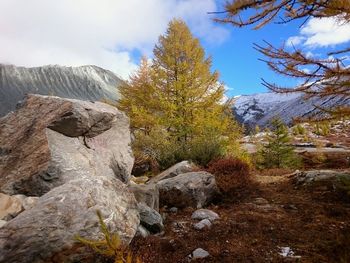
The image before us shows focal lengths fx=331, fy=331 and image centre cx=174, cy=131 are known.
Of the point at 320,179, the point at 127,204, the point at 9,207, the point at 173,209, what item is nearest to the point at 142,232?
the point at 127,204

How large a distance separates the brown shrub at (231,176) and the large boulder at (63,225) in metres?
3.69

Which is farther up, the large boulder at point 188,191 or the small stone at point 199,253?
the large boulder at point 188,191

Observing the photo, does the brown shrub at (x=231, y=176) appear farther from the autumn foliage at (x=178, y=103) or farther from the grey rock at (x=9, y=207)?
the grey rock at (x=9, y=207)

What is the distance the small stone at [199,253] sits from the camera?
13.4 ft

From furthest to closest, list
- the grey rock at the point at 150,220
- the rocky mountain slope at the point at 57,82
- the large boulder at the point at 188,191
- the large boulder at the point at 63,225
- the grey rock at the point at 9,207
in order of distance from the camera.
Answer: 1. the rocky mountain slope at the point at 57,82
2. the large boulder at the point at 188,191
3. the grey rock at the point at 150,220
4. the grey rock at the point at 9,207
5. the large boulder at the point at 63,225

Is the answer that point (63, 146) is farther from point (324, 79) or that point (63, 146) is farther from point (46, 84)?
point (46, 84)

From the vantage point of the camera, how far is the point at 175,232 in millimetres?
5137

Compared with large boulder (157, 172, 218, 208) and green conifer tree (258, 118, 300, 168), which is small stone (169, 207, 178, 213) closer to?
large boulder (157, 172, 218, 208)

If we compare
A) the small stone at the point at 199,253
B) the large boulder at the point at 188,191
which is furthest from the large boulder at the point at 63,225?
the large boulder at the point at 188,191

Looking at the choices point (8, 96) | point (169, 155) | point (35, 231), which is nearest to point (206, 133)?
point (169, 155)

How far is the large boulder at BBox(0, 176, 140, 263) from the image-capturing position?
3445 millimetres

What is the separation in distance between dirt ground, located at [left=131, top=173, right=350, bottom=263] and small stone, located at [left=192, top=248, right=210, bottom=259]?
66 millimetres

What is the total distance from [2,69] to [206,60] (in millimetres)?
164095

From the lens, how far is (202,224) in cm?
533
